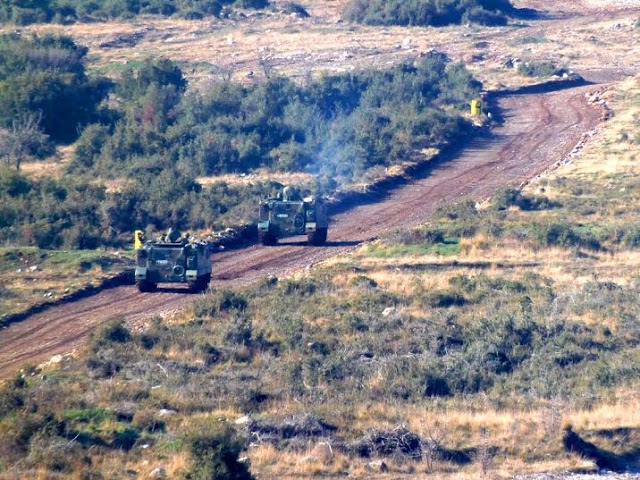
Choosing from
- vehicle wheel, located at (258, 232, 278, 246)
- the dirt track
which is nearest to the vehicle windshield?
the dirt track

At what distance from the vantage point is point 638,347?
74.3 ft

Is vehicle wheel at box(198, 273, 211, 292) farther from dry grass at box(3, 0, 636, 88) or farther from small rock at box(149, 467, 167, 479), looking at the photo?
dry grass at box(3, 0, 636, 88)

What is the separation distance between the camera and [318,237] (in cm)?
3228

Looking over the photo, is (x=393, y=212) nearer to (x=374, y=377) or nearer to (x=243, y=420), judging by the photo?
(x=374, y=377)

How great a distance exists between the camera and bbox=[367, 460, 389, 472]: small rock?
1677 centimetres

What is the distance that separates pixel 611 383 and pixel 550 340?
2.41 meters

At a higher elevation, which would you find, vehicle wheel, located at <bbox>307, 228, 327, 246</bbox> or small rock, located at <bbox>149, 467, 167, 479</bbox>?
small rock, located at <bbox>149, 467, 167, 479</bbox>

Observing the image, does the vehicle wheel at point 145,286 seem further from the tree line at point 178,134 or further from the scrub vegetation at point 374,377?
the tree line at point 178,134

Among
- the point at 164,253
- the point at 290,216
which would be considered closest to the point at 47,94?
the point at 290,216

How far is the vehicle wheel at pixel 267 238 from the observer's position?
3203cm

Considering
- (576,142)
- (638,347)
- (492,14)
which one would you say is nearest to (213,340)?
(638,347)

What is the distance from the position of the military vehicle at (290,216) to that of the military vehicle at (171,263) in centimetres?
493

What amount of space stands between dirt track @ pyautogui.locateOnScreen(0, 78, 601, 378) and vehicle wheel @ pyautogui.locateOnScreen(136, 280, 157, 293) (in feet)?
0.55

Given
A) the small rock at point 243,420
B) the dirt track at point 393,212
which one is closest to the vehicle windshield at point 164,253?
the dirt track at point 393,212
